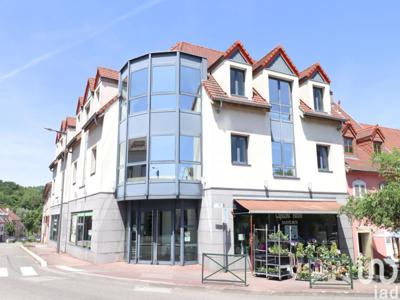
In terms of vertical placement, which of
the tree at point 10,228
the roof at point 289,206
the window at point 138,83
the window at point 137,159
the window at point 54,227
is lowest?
the tree at point 10,228

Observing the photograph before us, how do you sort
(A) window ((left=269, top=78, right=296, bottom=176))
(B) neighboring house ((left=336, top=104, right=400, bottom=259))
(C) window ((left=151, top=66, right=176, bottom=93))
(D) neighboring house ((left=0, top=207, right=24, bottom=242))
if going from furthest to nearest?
(D) neighboring house ((left=0, top=207, right=24, bottom=242)) → (B) neighboring house ((left=336, top=104, right=400, bottom=259)) → (A) window ((left=269, top=78, right=296, bottom=176)) → (C) window ((left=151, top=66, right=176, bottom=93))

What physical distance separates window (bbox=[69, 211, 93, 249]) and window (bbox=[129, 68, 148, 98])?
23.1 feet

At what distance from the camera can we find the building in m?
15.7

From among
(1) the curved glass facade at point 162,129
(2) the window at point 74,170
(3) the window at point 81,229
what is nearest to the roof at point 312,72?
(1) the curved glass facade at point 162,129

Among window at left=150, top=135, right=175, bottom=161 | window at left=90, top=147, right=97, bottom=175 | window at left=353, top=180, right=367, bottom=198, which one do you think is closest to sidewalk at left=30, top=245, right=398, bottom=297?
window at left=150, top=135, right=175, bottom=161

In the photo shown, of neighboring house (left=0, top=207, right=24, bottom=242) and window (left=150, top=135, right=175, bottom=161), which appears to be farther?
neighboring house (left=0, top=207, right=24, bottom=242)

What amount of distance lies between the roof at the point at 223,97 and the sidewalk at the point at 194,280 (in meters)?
7.92

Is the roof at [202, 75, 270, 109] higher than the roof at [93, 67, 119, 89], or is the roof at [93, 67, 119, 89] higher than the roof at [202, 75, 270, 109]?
the roof at [93, 67, 119, 89]

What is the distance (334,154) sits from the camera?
19.3 meters

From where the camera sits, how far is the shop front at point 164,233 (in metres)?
15.7

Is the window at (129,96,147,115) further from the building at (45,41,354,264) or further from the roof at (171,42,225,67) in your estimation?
the roof at (171,42,225,67)

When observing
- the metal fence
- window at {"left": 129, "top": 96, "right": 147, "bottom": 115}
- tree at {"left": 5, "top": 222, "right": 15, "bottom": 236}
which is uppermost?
window at {"left": 129, "top": 96, "right": 147, "bottom": 115}

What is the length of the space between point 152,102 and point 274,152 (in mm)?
6872

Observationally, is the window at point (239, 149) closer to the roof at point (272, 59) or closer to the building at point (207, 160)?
the building at point (207, 160)
